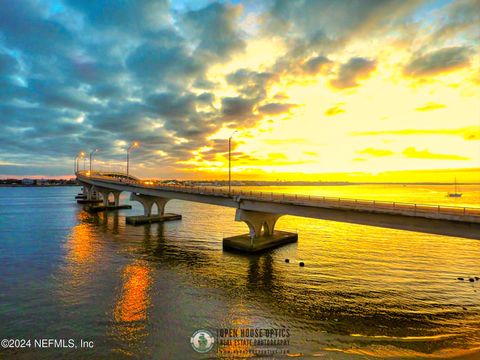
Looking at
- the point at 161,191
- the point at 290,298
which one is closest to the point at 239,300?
the point at 290,298

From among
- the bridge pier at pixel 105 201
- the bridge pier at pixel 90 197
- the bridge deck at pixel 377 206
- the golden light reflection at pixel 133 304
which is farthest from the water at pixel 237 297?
the bridge pier at pixel 90 197

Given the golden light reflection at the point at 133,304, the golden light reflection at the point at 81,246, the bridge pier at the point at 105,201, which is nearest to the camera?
the golden light reflection at the point at 133,304

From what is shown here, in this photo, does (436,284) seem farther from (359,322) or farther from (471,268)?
(359,322)

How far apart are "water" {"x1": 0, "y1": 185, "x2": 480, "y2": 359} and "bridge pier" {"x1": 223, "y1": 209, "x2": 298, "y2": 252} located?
74.4 inches

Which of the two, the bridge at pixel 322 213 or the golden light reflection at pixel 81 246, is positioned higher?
the bridge at pixel 322 213

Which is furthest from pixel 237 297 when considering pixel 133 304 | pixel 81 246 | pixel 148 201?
pixel 148 201

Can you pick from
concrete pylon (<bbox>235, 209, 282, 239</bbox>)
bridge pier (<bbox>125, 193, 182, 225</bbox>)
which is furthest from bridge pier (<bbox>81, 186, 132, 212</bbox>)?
concrete pylon (<bbox>235, 209, 282, 239</bbox>)

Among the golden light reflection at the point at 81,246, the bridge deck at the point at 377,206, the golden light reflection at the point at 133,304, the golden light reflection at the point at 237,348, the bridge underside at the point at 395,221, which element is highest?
the bridge deck at the point at 377,206

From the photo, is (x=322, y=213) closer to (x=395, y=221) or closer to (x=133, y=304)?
(x=395, y=221)

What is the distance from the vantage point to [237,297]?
2641 cm

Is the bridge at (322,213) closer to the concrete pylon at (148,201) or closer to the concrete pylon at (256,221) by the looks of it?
the concrete pylon at (256,221)

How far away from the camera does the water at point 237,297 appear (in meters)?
18.7

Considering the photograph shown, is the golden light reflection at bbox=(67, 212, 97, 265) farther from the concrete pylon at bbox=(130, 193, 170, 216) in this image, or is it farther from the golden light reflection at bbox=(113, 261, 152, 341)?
the concrete pylon at bbox=(130, 193, 170, 216)

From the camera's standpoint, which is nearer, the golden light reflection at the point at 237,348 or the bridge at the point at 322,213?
the golden light reflection at the point at 237,348
